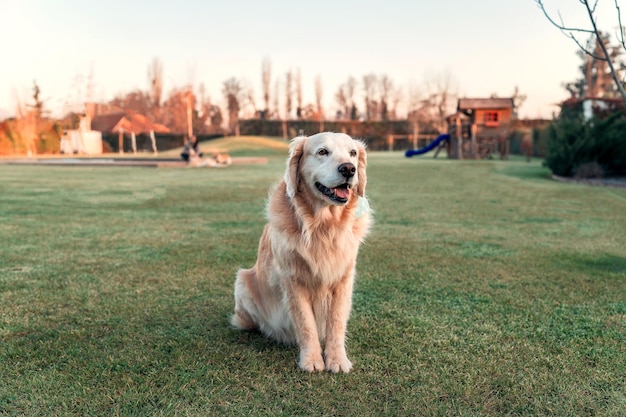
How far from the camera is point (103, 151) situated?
5097 centimetres

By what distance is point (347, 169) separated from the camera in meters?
2.71

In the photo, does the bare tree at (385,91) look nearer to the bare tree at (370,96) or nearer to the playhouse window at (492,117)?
the bare tree at (370,96)

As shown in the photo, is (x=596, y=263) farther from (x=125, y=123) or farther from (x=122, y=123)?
(x=125, y=123)

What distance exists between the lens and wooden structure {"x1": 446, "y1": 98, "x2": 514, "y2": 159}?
31.3m

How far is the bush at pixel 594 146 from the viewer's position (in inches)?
635

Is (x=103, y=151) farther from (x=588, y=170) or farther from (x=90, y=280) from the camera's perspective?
(x=90, y=280)

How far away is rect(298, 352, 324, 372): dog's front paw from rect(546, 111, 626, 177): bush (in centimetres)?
1613

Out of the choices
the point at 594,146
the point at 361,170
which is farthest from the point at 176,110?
the point at 361,170

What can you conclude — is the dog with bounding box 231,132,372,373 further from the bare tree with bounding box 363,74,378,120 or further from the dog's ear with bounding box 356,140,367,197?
the bare tree with bounding box 363,74,378,120

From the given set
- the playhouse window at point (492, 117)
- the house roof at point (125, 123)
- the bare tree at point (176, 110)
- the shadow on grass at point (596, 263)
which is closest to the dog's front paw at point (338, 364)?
the shadow on grass at point (596, 263)

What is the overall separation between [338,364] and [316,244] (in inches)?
27.3

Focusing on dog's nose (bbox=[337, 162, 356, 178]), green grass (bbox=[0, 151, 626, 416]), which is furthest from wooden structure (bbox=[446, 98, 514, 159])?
dog's nose (bbox=[337, 162, 356, 178])

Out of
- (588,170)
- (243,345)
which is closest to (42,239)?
(243,345)

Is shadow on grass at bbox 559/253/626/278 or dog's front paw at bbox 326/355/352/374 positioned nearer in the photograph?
dog's front paw at bbox 326/355/352/374
